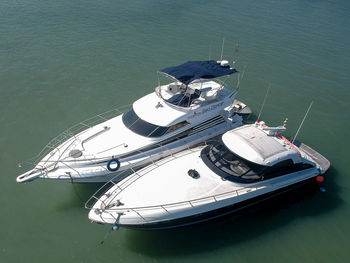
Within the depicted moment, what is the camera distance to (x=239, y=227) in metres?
11.7

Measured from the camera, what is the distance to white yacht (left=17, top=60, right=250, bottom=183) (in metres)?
12.0

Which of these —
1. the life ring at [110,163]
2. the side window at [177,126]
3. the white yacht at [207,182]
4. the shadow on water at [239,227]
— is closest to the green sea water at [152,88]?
the shadow on water at [239,227]

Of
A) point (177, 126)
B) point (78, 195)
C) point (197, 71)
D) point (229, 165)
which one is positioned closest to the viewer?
point (229, 165)

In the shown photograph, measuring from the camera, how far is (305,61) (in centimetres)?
2444

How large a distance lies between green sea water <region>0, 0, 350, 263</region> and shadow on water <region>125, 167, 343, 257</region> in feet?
0.16

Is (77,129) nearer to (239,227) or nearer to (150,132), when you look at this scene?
(150,132)

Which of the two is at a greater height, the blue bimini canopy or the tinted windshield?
the blue bimini canopy

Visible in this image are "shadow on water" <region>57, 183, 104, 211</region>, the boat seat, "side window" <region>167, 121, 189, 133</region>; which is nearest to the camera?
"shadow on water" <region>57, 183, 104, 211</region>

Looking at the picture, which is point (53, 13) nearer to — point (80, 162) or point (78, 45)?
point (78, 45)

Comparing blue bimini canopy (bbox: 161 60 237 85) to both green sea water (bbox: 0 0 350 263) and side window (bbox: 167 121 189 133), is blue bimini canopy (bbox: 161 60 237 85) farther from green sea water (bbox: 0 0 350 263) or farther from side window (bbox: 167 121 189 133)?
green sea water (bbox: 0 0 350 263)

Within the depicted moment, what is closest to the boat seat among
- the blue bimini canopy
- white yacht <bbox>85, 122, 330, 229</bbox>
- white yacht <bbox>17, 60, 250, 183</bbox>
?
white yacht <bbox>17, 60, 250, 183</bbox>

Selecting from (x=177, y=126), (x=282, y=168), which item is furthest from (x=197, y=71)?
(x=282, y=168)

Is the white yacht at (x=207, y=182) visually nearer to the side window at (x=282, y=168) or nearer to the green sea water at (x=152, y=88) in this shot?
the side window at (x=282, y=168)

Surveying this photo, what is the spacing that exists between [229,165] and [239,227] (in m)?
2.86
